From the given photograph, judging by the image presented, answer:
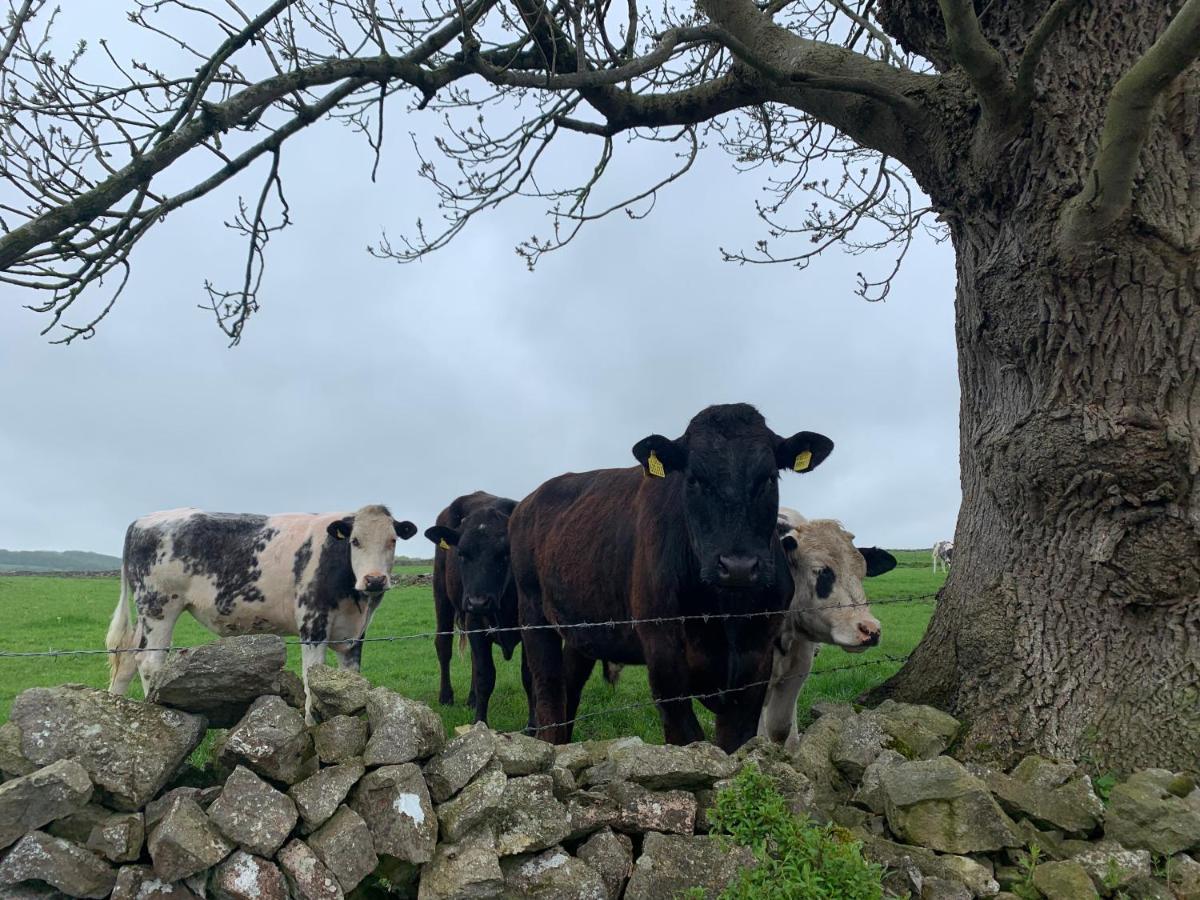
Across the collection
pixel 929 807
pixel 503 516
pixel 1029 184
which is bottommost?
pixel 929 807

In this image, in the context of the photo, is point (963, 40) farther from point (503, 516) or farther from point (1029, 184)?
point (503, 516)

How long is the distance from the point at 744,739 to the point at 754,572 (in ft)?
4.37

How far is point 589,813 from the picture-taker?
441cm

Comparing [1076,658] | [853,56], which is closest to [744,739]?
[1076,658]

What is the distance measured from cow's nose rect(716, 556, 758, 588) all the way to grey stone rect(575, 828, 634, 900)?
1619 millimetres

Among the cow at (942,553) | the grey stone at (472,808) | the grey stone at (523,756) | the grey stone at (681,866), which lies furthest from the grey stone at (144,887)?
the cow at (942,553)

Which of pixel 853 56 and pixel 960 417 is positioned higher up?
pixel 853 56

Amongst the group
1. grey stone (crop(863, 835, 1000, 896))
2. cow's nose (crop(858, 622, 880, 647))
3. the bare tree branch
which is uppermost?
the bare tree branch

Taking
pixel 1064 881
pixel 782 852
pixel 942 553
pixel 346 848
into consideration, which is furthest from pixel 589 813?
pixel 942 553

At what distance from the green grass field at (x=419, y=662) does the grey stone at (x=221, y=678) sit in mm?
4235

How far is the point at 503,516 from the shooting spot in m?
10.1

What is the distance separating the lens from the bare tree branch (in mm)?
4555

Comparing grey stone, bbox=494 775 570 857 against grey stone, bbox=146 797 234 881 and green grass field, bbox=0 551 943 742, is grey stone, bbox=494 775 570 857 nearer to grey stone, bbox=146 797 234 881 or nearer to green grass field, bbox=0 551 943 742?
grey stone, bbox=146 797 234 881

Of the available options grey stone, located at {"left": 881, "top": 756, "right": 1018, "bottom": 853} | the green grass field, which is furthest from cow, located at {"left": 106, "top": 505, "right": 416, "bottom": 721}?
grey stone, located at {"left": 881, "top": 756, "right": 1018, "bottom": 853}
